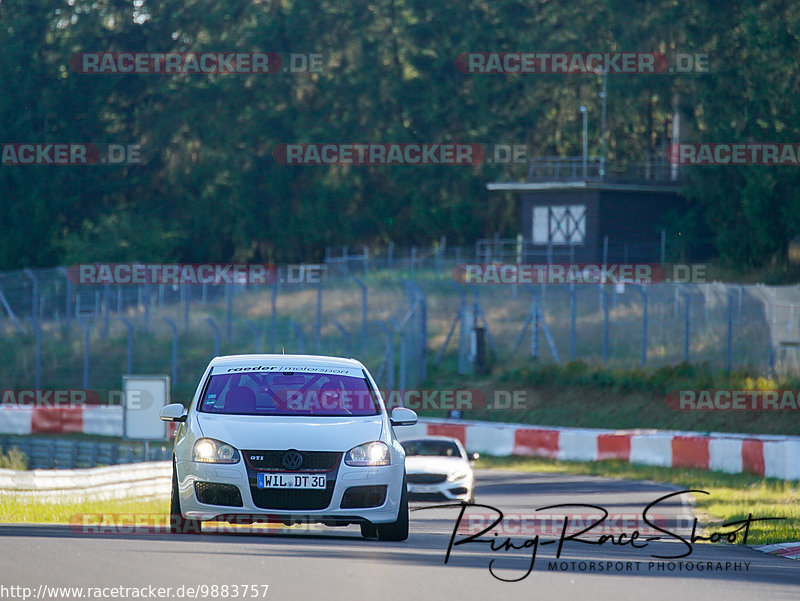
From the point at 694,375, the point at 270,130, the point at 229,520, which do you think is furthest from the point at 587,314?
the point at 270,130

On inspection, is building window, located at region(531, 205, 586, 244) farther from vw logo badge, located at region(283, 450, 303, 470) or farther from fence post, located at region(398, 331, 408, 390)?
vw logo badge, located at region(283, 450, 303, 470)

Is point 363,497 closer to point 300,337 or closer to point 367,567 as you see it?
point 367,567

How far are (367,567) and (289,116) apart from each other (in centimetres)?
6852

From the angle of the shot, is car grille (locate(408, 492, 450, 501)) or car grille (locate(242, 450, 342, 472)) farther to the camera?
car grille (locate(408, 492, 450, 501))

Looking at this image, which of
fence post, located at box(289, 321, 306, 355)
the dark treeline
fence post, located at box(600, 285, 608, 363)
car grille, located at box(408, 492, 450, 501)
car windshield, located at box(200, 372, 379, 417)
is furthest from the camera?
the dark treeline

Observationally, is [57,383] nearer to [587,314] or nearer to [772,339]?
[587,314]

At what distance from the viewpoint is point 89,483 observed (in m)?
17.3

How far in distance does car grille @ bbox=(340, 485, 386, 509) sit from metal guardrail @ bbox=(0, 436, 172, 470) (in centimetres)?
1554

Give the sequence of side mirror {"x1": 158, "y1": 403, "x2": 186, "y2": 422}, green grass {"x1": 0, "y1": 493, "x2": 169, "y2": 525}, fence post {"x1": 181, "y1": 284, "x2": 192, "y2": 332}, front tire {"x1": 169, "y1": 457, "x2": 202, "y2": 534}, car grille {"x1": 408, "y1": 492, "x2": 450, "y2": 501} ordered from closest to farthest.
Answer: front tire {"x1": 169, "y1": 457, "x2": 202, "y2": 534}
side mirror {"x1": 158, "y1": 403, "x2": 186, "y2": 422}
green grass {"x1": 0, "y1": 493, "x2": 169, "y2": 525}
car grille {"x1": 408, "y1": 492, "x2": 450, "y2": 501}
fence post {"x1": 181, "y1": 284, "x2": 192, "y2": 332}

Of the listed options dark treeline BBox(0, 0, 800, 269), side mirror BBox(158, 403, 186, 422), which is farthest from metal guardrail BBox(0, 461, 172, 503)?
dark treeline BBox(0, 0, 800, 269)

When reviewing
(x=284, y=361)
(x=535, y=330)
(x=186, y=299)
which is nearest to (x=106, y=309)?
(x=186, y=299)

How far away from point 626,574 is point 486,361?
2991 centimetres

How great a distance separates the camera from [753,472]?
24625 mm

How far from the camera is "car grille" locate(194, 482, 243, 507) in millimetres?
11602
